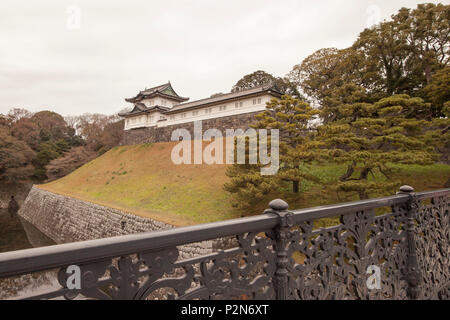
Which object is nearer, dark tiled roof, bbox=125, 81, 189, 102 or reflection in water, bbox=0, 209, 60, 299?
reflection in water, bbox=0, 209, 60, 299

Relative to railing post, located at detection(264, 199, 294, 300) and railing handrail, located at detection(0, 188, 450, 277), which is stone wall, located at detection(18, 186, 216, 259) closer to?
railing post, located at detection(264, 199, 294, 300)

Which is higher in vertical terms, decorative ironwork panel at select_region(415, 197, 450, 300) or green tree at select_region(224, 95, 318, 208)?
green tree at select_region(224, 95, 318, 208)

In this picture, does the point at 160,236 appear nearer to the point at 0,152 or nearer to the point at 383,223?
the point at 383,223

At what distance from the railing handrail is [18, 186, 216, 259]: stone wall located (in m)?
6.66

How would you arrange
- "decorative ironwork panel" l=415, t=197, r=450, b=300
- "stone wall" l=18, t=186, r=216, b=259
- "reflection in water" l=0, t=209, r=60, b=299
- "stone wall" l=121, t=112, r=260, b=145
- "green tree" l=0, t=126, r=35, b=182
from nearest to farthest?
"decorative ironwork panel" l=415, t=197, r=450, b=300, "reflection in water" l=0, t=209, r=60, b=299, "stone wall" l=18, t=186, r=216, b=259, "stone wall" l=121, t=112, r=260, b=145, "green tree" l=0, t=126, r=35, b=182

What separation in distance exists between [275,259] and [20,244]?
16688 millimetres

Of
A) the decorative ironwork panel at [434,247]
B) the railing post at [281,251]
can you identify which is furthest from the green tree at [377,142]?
the railing post at [281,251]

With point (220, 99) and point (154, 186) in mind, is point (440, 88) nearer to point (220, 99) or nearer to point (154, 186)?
point (220, 99)

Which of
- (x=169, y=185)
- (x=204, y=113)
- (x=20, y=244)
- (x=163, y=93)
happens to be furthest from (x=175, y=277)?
(x=163, y=93)

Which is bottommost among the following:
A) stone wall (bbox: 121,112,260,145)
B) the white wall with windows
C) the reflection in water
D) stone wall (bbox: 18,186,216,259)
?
the reflection in water

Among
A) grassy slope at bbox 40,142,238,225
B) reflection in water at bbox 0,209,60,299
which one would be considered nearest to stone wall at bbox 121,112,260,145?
grassy slope at bbox 40,142,238,225

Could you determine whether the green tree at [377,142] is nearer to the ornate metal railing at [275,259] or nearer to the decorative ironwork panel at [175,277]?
the ornate metal railing at [275,259]

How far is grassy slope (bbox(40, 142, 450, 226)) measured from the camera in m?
10.2
